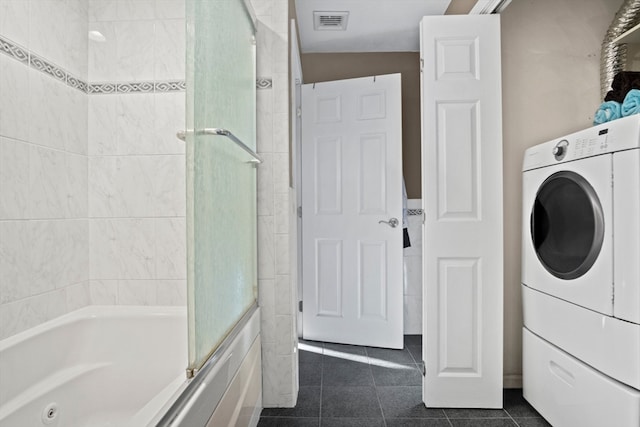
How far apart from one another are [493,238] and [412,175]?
4.29ft

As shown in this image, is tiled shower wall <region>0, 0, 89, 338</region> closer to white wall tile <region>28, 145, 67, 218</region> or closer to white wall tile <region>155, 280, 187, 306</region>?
white wall tile <region>28, 145, 67, 218</region>

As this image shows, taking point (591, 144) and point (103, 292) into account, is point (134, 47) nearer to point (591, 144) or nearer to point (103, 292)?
point (103, 292)

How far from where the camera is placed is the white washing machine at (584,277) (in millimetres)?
1316

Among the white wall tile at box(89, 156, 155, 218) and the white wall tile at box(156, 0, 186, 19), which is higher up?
the white wall tile at box(156, 0, 186, 19)

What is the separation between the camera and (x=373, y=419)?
6.08ft

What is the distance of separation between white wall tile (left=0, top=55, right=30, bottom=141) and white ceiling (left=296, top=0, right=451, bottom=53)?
168 centimetres

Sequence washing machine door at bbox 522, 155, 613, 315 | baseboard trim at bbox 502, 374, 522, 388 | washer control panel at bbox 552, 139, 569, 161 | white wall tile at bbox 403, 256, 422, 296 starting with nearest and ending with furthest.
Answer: washing machine door at bbox 522, 155, 613, 315, washer control panel at bbox 552, 139, 569, 161, baseboard trim at bbox 502, 374, 522, 388, white wall tile at bbox 403, 256, 422, 296

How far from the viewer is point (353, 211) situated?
2910mm

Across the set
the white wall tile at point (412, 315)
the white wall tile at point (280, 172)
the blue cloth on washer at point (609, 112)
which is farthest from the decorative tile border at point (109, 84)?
the white wall tile at point (412, 315)

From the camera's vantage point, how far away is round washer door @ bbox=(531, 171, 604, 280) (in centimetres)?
149

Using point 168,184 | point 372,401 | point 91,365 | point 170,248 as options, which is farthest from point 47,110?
point 372,401

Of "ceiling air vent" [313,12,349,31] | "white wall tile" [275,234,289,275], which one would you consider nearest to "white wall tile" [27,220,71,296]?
"white wall tile" [275,234,289,275]

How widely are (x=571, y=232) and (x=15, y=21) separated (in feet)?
7.90

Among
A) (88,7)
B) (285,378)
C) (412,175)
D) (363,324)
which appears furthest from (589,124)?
(88,7)
